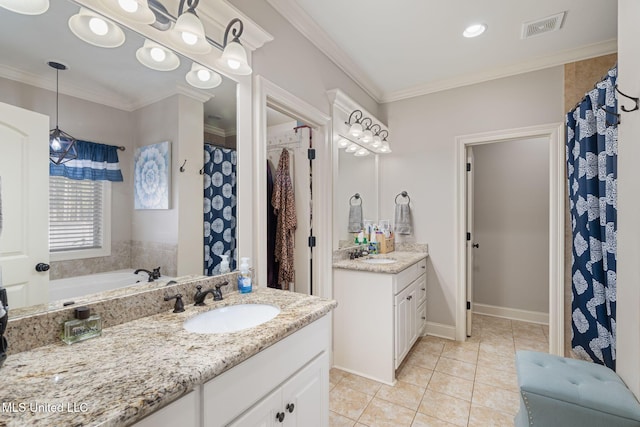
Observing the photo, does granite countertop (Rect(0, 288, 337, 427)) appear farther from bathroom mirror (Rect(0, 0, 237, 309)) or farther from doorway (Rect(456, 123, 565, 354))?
doorway (Rect(456, 123, 565, 354))

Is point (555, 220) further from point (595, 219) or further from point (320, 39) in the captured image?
point (320, 39)

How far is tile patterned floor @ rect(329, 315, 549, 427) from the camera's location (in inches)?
73.2

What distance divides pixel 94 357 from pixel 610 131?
8.57 ft

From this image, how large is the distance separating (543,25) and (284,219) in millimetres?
2437

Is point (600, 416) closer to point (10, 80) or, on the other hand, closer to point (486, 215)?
point (10, 80)

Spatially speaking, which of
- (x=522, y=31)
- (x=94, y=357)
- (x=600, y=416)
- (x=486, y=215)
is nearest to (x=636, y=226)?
(x=600, y=416)

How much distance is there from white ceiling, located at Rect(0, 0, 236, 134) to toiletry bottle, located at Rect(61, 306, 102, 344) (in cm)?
75

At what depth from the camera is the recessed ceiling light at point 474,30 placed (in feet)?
7.13

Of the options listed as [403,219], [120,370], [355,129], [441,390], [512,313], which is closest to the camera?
[120,370]

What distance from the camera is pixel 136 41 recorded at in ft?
3.88

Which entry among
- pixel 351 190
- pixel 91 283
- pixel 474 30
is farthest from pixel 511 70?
pixel 91 283

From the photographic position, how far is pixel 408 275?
254 cm

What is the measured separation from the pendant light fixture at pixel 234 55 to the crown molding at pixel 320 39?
0.58 metres

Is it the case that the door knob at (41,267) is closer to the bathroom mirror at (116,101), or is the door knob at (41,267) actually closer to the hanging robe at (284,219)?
the bathroom mirror at (116,101)
